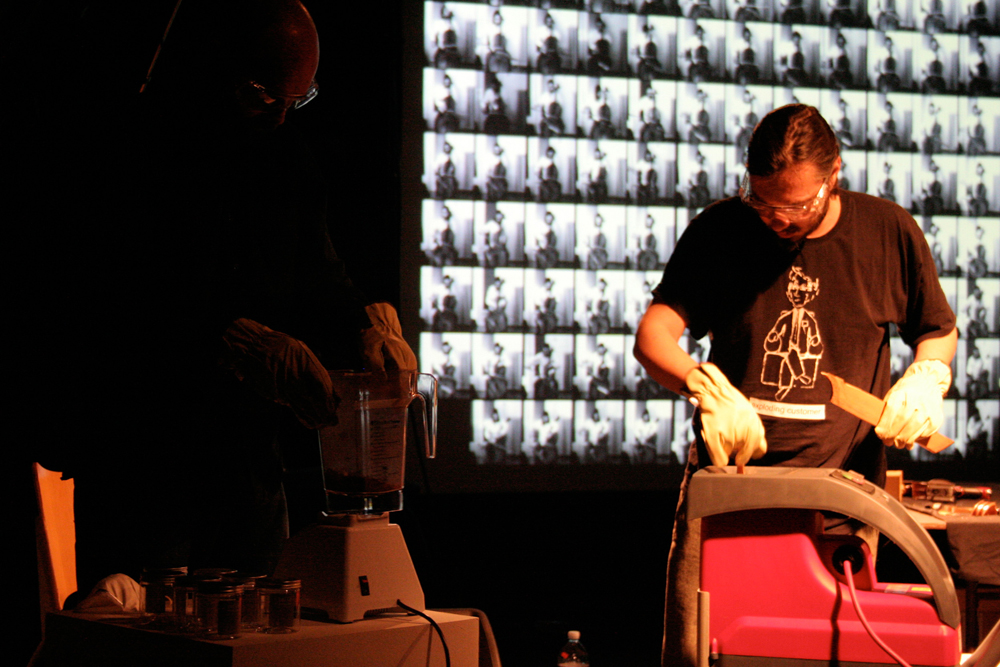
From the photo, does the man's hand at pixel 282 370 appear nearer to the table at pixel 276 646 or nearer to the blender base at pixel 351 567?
the blender base at pixel 351 567

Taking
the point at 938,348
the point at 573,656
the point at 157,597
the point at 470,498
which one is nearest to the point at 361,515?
the point at 157,597

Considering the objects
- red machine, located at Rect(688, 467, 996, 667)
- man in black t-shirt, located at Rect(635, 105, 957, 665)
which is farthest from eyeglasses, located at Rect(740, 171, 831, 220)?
red machine, located at Rect(688, 467, 996, 667)

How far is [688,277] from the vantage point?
5.53ft

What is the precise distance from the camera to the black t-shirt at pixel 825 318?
155 cm

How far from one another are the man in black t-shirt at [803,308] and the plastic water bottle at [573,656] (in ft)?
5.41

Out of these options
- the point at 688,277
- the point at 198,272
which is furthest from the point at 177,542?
the point at 688,277

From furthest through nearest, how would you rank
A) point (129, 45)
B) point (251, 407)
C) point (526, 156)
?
point (526, 156)
point (129, 45)
point (251, 407)

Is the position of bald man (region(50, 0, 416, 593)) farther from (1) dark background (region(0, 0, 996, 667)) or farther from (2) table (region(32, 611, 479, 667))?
(1) dark background (region(0, 0, 996, 667))

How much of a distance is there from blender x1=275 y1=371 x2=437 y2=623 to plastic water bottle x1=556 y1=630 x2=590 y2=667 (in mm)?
1879

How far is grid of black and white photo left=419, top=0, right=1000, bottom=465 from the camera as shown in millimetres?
3592

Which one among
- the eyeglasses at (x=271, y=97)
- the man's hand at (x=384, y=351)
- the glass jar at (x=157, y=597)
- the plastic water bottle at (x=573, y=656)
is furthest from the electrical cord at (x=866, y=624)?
the plastic water bottle at (x=573, y=656)

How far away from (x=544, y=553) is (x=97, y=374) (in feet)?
8.71

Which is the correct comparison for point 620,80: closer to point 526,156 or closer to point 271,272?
point 526,156

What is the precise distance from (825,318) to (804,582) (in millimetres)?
641
